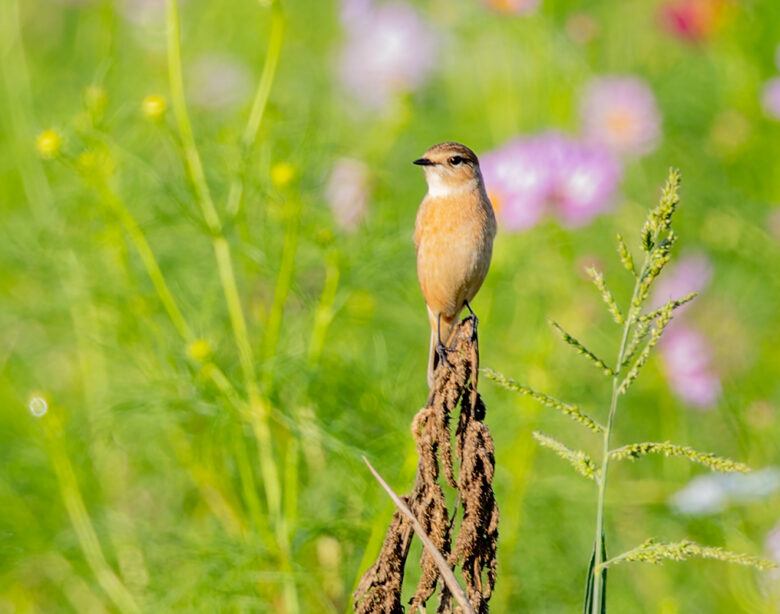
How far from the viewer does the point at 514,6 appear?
4320mm

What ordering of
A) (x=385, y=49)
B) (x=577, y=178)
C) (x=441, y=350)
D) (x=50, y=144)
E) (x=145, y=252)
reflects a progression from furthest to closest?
(x=385, y=49) → (x=577, y=178) → (x=145, y=252) → (x=50, y=144) → (x=441, y=350)

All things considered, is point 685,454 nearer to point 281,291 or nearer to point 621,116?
point 281,291

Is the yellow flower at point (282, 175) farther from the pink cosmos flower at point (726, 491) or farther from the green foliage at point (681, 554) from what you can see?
the green foliage at point (681, 554)

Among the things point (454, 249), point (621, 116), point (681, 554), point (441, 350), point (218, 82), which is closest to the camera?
point (681, 554)

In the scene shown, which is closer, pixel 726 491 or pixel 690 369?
pixel 726 491

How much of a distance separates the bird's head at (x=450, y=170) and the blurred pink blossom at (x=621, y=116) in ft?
6.52

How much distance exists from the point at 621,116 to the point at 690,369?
1.55m

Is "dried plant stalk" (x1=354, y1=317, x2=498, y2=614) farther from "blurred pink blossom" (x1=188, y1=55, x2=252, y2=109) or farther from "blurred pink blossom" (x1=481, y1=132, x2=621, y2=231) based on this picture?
"blurred pink blossom" (x1=188, y1=55, x2=252, y2=109)

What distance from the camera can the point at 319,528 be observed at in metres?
3.27

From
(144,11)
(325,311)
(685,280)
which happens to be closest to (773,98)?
(685,280)

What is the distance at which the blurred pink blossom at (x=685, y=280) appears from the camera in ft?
13.8

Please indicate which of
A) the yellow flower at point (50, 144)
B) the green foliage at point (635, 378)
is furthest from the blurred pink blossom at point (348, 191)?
the green foliage at point (635, 378)

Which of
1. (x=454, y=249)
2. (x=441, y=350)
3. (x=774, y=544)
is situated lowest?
(x=441, y=350)


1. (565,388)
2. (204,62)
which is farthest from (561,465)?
(204,62)
